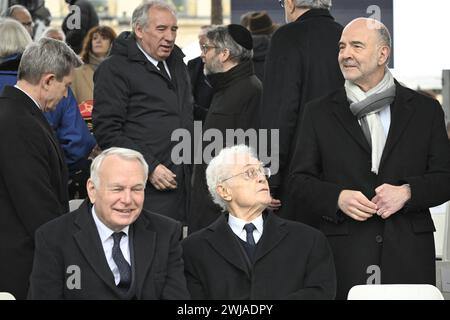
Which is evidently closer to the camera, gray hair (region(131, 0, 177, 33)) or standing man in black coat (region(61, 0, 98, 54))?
gray hair (region(131, 0, 177, 33))

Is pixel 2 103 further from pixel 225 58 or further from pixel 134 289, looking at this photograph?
pixel 225 58

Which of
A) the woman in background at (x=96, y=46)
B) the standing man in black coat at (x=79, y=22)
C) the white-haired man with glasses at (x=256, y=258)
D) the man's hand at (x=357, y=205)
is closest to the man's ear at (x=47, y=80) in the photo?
the white-haired man with glasses at (x=256, y=258)

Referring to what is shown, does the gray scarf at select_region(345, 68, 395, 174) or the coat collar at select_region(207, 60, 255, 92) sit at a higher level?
the coat collar at select_region(207, 60, 255, 92)

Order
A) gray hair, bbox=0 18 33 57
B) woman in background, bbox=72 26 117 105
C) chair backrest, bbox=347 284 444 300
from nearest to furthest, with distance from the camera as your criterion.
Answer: chair backrest, bbox=347 284 444 300
gray hair, bbox=0 18 33 57
woman in background, bbox=72 26 117 105

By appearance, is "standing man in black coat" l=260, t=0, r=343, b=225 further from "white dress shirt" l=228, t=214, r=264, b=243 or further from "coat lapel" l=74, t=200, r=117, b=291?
"coat lapel" l=74, t=200, r=117, b=291

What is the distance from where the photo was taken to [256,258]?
5.25m

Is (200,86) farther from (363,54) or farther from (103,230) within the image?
(103,230)

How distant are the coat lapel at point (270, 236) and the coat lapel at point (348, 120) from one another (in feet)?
1.91

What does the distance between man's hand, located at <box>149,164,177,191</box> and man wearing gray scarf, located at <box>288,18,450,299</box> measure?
0.99 metres

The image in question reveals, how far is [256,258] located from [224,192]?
39cm

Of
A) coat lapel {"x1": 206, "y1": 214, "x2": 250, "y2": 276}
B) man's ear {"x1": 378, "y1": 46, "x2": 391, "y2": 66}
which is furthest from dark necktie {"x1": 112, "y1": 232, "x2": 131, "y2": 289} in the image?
man's ear {"x1": 378, "y1": 46, "x2": 391, "y2": 66}

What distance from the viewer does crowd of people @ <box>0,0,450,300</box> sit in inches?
202

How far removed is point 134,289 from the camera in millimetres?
5039
